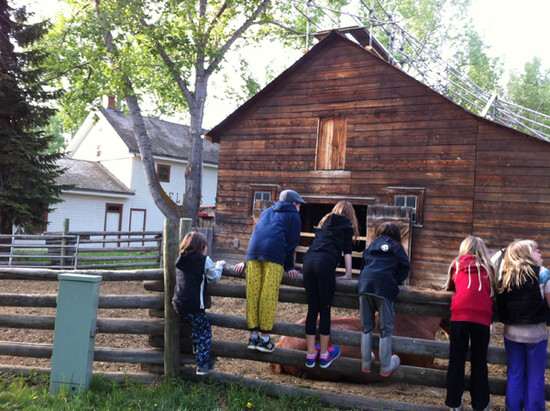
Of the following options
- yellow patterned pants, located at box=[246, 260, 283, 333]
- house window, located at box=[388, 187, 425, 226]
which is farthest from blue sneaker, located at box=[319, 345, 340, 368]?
house window, located at box=[388, 187, 425, 226]

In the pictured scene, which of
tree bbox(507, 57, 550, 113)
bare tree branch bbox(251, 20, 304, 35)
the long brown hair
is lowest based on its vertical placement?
the long brown hair

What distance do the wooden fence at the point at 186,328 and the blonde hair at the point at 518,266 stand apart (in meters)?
0.59

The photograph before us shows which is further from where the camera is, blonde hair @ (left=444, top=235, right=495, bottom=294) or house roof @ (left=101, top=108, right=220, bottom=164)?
house roof @ (left=101, top=108, right=220, bottom=164)

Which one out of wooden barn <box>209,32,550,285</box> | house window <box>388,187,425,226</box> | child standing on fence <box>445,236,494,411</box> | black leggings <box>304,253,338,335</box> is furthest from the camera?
house window <box>388,187,425,226</box>

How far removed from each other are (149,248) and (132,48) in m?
7.54

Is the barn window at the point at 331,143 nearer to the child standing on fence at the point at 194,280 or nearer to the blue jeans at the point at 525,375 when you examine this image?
the child standing on fence at the point at 194,280

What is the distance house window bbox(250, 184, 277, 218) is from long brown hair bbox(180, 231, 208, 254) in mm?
9690

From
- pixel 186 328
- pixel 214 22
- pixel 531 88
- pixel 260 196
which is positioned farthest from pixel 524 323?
pixel 531 88

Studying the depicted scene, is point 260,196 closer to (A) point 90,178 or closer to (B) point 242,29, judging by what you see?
(B) point 242,29

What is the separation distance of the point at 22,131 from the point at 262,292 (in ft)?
54.2

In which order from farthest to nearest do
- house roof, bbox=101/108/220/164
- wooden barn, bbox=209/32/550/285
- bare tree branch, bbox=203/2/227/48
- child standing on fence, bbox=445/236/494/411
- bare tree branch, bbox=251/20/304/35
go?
house roof, bbox=101/108/220/164
bare tree branch, bbox=251/20/304/35
bare tree branch, bbox=203/2/227/48
wooden barn, bbox=209/32/550/285
child standing on fence, bbox=445/236/494/411

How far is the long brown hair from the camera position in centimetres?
512

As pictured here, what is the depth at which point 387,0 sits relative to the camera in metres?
41.2

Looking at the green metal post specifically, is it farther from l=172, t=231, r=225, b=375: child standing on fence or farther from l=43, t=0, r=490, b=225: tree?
l=43, t=0, r=490, b=225: tree
